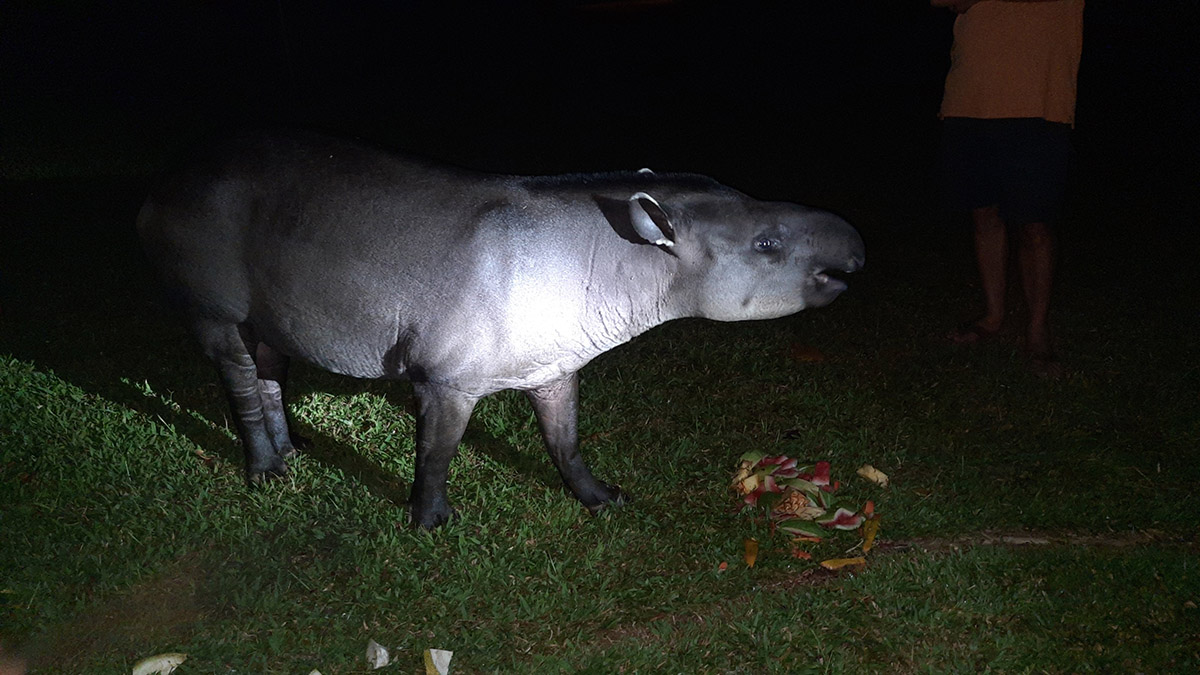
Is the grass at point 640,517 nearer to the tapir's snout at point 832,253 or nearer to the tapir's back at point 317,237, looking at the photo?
the tapir's back at point 317,237

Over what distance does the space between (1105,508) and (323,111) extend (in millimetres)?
11445

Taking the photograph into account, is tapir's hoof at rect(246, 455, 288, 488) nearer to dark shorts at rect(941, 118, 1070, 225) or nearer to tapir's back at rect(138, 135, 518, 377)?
tapir's back at rect(138, 135, 518, 377)

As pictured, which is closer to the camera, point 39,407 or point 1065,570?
point 1065,570

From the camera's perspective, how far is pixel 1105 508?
492cm

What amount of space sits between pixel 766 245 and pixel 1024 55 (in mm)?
3022

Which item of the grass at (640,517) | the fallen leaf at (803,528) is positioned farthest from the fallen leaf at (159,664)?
the fallen leaf at (803,528)

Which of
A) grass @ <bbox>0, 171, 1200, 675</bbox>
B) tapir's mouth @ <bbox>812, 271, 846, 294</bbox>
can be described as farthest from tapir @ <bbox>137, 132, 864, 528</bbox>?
grass @ <bbox>0, 171, 1200, 675</bbox>

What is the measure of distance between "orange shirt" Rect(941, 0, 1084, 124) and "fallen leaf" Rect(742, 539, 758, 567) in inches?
123

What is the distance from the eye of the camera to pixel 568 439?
484 cm

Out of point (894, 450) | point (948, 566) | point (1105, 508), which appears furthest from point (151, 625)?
point (1105, 508)

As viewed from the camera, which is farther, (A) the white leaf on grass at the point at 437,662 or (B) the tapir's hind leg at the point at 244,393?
(B) the tapir's hind leg at the point at 244,393

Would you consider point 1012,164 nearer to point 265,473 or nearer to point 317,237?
point 317,237

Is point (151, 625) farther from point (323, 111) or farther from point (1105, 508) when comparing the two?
point (323, 111)

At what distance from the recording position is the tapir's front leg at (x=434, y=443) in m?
4.30
